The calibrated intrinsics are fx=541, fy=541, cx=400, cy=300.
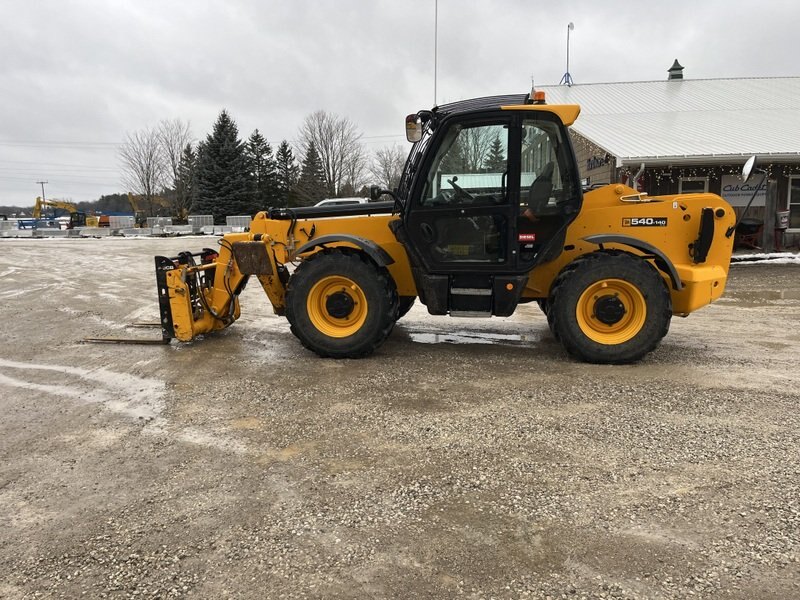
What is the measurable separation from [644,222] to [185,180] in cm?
4608

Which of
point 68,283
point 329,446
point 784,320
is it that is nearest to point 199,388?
point 329,446

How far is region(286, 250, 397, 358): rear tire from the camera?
5.24m

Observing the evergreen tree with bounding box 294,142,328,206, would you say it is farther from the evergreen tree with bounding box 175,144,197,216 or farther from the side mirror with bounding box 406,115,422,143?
the side mirror with bounding box 406,115,422,143

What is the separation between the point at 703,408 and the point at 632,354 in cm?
110

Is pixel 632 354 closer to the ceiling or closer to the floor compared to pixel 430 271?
closer to the floor

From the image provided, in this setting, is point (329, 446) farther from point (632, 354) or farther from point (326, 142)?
point (326, 142)

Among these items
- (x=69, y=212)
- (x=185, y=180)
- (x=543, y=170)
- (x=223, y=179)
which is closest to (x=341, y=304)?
(x=543, y=170)

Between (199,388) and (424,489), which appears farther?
(199,388)

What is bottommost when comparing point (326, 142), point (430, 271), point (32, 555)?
point (32, 555)

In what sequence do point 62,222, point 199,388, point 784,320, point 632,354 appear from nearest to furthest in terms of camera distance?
point 199,388 < point 632,354 < point 784,320 < point 62,222

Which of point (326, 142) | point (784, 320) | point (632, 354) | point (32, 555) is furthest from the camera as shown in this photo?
point (326, 142)

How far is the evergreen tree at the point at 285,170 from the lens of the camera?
4838 centimetres

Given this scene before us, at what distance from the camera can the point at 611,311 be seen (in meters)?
4.98

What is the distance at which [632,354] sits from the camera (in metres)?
4.96
